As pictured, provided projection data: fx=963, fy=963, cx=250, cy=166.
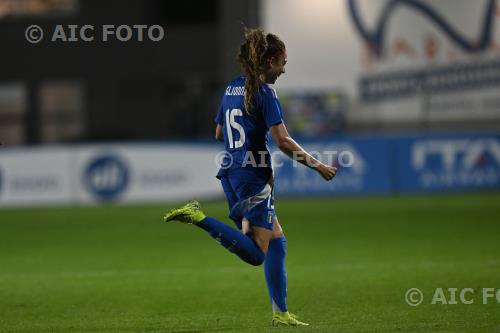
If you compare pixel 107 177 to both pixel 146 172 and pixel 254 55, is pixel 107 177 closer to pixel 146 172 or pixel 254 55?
pixel 146 172

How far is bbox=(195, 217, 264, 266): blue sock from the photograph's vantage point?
6.65 m

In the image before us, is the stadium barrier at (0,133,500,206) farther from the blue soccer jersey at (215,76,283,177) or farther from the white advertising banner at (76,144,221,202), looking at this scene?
the blue soccer jersey at (215,76,283,177)

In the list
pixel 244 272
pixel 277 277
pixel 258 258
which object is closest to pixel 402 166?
pixel 244 272

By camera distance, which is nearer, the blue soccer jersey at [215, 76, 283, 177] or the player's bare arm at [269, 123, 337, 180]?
the player's bare arm at [269, 123, 337, 180]

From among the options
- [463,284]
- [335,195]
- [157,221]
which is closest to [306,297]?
[463,284]

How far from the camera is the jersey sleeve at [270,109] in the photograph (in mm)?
6574

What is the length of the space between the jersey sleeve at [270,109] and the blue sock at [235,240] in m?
0.77

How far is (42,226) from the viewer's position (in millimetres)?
15828

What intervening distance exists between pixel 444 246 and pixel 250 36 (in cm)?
587

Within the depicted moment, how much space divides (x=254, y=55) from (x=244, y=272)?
4022 millimetres

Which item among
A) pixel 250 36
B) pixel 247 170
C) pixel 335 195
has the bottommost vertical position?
pixel 335 195

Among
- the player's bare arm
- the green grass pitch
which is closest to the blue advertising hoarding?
the green grass pitch

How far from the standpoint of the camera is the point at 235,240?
6.64 metres

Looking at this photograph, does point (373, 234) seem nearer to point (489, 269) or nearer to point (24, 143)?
point (489, 269)
